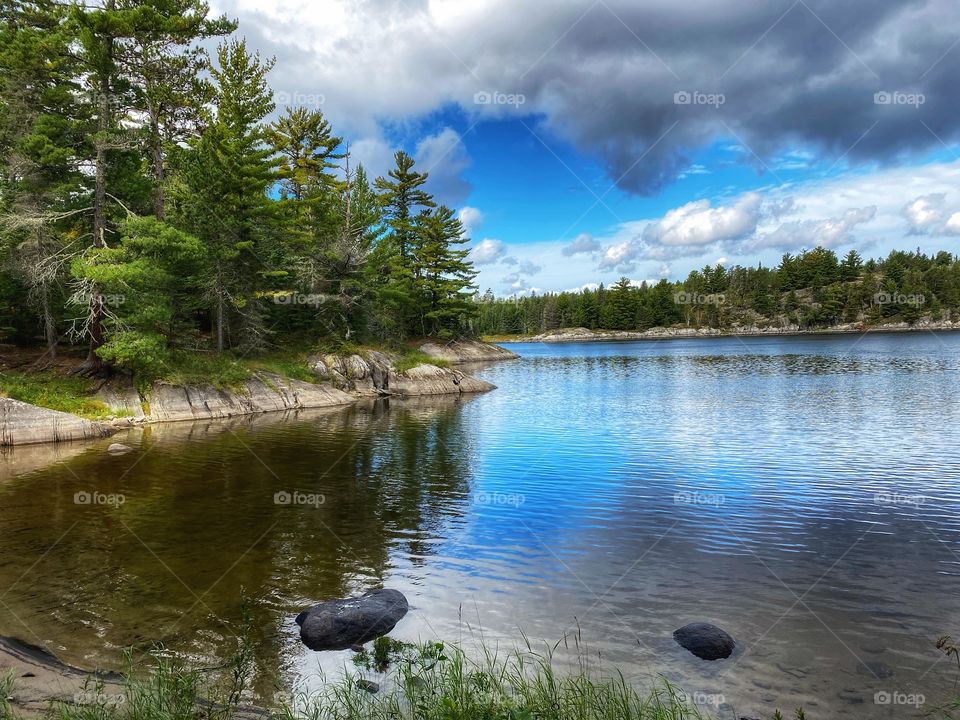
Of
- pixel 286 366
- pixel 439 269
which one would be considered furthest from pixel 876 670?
pixel 439 269

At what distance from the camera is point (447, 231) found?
288 ft

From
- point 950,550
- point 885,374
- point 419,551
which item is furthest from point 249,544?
point 885,374

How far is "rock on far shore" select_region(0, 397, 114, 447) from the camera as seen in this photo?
2855 cm

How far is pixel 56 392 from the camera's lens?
3153 centimetres

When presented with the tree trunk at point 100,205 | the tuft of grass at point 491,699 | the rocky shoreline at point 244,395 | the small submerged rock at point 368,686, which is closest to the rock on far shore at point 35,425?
the rocky shoreline at point 244,395

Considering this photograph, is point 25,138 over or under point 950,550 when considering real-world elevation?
over

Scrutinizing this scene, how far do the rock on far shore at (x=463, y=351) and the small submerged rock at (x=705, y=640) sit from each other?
7636 cm

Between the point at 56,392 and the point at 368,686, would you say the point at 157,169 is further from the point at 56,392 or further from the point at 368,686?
the point at 368,686

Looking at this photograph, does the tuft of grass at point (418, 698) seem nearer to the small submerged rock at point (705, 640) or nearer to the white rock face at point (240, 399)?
the small submerged rock at point (705, 640)

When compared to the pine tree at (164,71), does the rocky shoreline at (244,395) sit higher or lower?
lower

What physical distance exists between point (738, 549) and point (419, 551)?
875 cm

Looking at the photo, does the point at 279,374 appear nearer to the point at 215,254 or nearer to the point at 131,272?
the point at 215,254

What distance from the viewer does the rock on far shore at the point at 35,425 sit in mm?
28547

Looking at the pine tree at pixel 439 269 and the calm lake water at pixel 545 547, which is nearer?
the calm lake water at pixel 545 547
